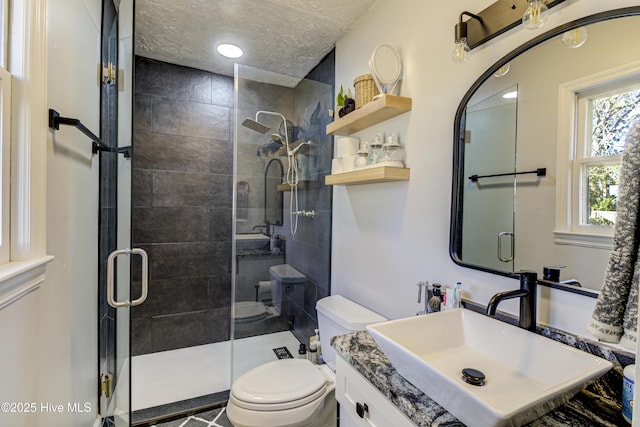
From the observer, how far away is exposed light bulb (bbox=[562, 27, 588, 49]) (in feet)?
2.86

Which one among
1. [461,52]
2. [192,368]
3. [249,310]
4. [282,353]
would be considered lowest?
[192,368]

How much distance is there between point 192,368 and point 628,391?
258 centimetres

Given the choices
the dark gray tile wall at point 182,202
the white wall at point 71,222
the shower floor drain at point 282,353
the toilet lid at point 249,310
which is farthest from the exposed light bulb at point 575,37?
the dark gray tile wall at point 182,202

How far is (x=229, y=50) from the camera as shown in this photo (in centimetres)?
232

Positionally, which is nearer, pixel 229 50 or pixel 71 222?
pixel 71 222

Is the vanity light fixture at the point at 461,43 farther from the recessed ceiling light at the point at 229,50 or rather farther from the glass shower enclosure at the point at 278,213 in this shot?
the recessed ceiling light at the point at 229,50

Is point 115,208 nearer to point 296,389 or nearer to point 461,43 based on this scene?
point 296,389

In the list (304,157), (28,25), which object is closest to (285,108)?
(304,157)

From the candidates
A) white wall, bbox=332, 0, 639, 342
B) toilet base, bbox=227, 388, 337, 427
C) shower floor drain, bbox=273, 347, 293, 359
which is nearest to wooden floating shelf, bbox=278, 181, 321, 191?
white wall, bbox=332, 0, 639, 342

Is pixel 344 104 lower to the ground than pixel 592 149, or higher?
higher

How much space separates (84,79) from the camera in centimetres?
131

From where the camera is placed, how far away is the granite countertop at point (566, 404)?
0.67m

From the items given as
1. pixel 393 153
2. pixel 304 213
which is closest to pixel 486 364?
pixel 393 153

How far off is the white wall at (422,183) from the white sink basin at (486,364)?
14cm
